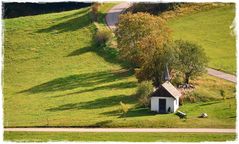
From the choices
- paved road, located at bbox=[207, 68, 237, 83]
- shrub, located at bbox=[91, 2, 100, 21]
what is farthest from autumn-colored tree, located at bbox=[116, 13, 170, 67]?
shrub, located at bbox=[91, 2, 100, 21]

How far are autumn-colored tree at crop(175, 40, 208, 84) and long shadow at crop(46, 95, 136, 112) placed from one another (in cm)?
691

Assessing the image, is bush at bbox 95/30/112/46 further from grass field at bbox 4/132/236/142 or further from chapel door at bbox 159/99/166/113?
grass field at bbox 4/132/236/142

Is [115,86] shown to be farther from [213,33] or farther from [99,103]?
[213,33]

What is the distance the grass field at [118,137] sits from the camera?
165 ft

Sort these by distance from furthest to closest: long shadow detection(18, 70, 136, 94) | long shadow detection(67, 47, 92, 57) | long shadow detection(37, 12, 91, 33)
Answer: long shadow detection(37, 12, 91, 33) → long shadow detection(67, 47, 92, 57) → long shadow detection(18, 70, 136, 94)

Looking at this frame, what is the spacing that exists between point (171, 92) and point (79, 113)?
362 inches

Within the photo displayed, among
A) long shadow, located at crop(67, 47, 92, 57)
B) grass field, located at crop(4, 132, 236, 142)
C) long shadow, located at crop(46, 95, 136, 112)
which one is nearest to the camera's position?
grass field, located at crop(4, 132, 236, 142)

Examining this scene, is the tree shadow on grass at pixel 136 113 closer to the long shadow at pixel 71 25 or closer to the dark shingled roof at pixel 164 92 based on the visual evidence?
the dark shingled roof at pixel 164 92

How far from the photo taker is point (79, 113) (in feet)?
210

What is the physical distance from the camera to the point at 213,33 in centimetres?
10031

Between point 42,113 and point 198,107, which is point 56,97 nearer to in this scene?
point 42,113

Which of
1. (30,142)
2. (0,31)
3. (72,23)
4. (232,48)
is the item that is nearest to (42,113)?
(30,142)

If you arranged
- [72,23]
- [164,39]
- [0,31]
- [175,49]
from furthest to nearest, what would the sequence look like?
1. [72,23]
2. [164,39]
3. [175,49]
4. [0,31]

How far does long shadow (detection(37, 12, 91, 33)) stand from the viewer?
10969 cm
